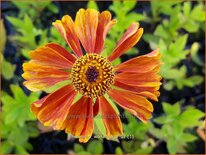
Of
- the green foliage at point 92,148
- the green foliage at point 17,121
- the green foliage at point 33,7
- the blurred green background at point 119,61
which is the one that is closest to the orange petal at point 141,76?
the blurred green background at point 119,61

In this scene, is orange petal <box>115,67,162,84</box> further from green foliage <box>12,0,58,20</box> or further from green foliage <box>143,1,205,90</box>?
green foliage <box>12,0,58,20</box>

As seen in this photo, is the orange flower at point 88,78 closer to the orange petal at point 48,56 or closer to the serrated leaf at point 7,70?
the orange petal at point 48,56

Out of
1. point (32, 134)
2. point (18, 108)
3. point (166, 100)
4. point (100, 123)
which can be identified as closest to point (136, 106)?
point (100, 123)

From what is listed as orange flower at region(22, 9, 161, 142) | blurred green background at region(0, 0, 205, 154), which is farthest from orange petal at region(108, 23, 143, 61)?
blurred green background at region(0, 0, 205, 154)

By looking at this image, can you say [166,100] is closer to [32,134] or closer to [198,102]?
[198,102]

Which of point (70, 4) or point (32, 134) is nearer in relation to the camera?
point (32, 134)
